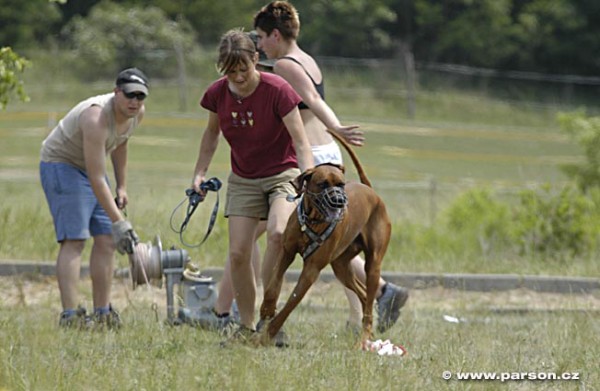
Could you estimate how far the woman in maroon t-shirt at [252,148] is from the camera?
23.1 feet

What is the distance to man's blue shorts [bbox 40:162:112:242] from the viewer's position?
801 cm

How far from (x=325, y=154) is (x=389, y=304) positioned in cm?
105

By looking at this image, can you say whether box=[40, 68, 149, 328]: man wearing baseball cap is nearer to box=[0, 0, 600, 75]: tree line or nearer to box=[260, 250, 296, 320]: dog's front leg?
box=[260, 250, 296, 320]: dog's front leg

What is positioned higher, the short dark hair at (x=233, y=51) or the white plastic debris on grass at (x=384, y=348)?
the short dark hair at (x=233, y=51)

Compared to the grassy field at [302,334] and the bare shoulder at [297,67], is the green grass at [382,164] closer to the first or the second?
the grassy field at [302,334]

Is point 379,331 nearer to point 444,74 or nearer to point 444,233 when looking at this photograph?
point 444,233

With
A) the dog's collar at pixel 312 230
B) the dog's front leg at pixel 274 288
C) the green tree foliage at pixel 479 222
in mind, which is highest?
the dog's collar at pixel 312 230

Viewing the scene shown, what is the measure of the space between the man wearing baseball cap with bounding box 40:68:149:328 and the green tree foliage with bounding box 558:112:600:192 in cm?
637

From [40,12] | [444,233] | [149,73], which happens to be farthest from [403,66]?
[444,233]

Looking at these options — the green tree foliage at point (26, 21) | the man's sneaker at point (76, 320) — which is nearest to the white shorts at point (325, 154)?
the man's sneaker at point (76, 320)

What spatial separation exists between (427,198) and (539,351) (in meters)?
9.94

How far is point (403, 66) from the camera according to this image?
3606cm

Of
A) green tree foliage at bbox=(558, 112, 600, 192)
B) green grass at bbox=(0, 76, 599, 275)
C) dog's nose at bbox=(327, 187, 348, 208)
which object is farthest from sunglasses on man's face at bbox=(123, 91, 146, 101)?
green tree foliage at bbox=(558, 112, 600, 192)

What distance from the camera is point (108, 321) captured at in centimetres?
781
